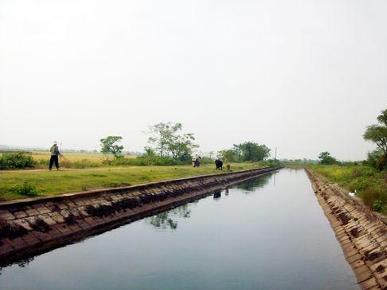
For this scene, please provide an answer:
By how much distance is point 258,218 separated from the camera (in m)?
24.6

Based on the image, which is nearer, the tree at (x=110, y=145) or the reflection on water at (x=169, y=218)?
the reflection on water at (x=169, y=218)

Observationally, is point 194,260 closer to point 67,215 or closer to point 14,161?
point 67,215

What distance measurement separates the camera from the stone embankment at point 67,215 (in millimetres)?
13614

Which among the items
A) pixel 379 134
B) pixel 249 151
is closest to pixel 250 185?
pixel 379 134

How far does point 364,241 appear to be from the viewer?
1602 centimetres

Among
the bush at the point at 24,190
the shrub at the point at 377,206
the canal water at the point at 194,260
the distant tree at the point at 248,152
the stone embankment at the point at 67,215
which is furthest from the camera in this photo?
the distant tree at the point at 248,152

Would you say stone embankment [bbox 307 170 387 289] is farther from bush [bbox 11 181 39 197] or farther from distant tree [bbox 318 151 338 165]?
distant tree [bbox 318 151 338 165]

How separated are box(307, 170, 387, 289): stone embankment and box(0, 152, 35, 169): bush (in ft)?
71.7

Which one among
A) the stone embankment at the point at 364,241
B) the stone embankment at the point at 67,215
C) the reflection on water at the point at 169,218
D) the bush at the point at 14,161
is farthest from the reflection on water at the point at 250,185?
the bush at the point at 14,161

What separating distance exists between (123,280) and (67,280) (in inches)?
58.4

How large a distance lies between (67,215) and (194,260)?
6.28 m

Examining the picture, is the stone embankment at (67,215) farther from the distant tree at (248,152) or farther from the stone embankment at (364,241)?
the distant tree at (248,152)

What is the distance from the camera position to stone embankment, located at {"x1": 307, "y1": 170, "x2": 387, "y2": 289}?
12195 mm

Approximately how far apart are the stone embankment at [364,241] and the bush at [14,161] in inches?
860
